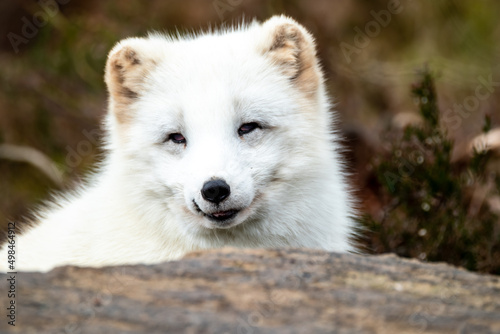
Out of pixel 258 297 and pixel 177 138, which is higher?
pixel 177 138

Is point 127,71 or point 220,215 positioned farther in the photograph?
point 127,71

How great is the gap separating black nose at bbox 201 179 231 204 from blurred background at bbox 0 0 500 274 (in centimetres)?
251

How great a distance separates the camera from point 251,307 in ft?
10.2

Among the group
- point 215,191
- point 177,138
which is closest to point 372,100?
point 177,138

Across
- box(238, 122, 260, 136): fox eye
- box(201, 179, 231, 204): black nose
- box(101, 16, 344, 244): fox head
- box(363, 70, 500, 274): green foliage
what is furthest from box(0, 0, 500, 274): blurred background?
box(201, 179, 231, 204): black nose

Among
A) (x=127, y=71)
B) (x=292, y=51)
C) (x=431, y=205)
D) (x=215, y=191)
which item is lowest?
(x=431, y=205)

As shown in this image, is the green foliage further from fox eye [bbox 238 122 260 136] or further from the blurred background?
fox eye [bbox 238 122 260 136]

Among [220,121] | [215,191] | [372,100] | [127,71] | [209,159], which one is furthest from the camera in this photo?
[372,100]

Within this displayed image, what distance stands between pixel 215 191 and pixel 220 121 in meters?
0.62

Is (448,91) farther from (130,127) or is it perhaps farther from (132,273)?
(132,273)

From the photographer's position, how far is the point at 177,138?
473cm

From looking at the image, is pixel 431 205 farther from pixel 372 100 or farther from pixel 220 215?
pixel 372 100

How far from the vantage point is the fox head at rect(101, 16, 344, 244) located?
14.5 feet

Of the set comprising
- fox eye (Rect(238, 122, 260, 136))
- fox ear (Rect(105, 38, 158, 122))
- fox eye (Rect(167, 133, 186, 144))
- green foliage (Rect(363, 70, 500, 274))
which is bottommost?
green foliage (Rect(363, 70, 500, 274))
